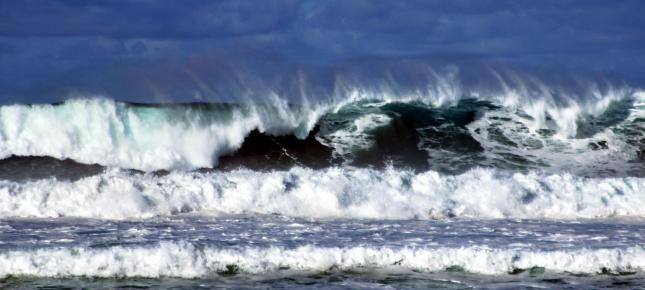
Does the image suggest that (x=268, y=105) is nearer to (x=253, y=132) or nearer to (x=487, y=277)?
(x=253, y=132)

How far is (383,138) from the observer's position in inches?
710

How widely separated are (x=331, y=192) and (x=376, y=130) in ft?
17.7

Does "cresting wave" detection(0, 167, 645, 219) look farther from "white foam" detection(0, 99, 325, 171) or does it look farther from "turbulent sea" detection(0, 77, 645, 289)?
"white foam" detection(0, 99, 325, 171)

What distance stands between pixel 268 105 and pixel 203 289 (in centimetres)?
1061

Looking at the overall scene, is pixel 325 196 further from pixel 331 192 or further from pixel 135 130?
pixel 135 130

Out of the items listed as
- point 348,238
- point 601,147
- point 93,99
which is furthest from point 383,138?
point 348,238

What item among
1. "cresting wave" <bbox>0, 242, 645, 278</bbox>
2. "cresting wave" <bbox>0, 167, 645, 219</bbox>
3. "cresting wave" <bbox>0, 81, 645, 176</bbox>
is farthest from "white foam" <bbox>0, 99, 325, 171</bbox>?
"cresting wave" <bbox>0, 242, 645, 278</bbox>

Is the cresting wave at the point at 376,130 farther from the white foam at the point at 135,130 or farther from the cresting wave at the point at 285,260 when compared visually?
the cresting wave at the point at 285,260

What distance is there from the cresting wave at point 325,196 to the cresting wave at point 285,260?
3595mm

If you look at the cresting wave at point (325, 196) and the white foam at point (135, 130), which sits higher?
the white foam at point (135, 130)

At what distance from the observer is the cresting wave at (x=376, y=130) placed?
659 inches

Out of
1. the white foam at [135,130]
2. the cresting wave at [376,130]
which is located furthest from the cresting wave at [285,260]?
the white foam at [135,130]

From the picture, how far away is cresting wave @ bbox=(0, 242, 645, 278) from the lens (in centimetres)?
839

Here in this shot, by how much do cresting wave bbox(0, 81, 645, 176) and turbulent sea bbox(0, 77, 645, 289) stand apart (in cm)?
4
